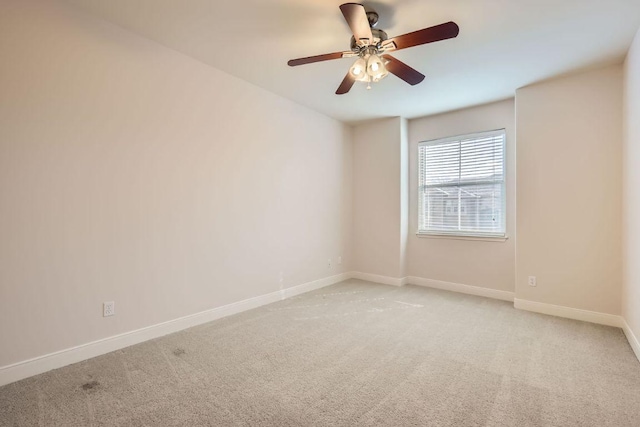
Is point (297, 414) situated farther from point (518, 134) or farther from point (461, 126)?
point (461, 126)

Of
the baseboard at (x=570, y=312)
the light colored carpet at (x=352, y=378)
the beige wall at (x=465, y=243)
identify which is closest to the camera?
the light colored carpet at (x=352, y=378)

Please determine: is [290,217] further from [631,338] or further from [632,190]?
[631,338]

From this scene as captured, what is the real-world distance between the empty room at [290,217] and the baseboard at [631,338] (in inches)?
1.3

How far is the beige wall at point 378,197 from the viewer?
485 centimetres

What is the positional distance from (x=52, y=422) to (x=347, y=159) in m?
4.49

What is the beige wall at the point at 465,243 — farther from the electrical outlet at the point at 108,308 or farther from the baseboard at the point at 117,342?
the electrical outlet at the point at 108,308

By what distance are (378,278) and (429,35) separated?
369 cm

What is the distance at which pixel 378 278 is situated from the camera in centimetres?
502

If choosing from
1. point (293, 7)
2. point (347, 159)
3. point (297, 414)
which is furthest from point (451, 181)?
point (297, 414)

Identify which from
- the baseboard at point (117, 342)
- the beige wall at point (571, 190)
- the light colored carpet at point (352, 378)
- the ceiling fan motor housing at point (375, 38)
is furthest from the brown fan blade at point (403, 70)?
the baseboard at point (117, 342)

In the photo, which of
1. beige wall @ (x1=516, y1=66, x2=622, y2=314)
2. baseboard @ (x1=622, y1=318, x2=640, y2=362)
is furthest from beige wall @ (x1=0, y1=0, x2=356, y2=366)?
baseboard @ (x1=622, y1=318, x2=640, y2=362)

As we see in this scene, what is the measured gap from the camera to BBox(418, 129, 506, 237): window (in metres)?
4.23

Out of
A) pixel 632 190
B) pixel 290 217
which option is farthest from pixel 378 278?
pixel 632 190

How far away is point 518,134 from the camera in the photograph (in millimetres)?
3719
